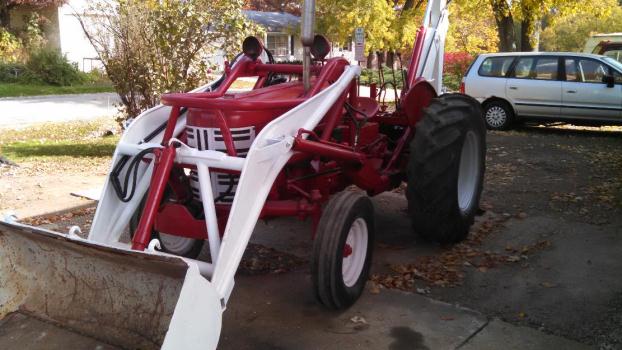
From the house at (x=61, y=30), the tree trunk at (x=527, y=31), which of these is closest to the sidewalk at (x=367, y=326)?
the tree trunk at (x=527, y=31)

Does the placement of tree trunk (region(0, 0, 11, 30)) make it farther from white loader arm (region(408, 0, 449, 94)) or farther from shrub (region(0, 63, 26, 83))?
white loader arm (region(408, 0, 449, 94))

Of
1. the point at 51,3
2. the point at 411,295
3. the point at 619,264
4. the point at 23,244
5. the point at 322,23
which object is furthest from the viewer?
the point at 51,3

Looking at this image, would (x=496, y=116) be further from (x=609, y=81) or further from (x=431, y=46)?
(x=431, y=46)

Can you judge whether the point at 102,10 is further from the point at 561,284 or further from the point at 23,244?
the point at 561,284

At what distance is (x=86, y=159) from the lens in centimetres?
970

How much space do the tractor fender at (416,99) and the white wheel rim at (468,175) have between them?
59 centimetres

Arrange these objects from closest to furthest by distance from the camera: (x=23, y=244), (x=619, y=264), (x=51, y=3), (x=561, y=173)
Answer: (x=23, y=244), (x=619, y=264), (x=561, y=173), (x=51, y=3)

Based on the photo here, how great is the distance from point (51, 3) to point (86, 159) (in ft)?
73.2

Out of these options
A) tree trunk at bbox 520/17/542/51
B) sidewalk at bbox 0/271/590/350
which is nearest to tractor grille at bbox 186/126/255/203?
sidewalk at bbox 0/271/590/350

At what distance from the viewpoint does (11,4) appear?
1124 inches

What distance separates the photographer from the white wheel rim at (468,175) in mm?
5874

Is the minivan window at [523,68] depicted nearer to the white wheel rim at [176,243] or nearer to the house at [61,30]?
the white wheel rim at [176,243]

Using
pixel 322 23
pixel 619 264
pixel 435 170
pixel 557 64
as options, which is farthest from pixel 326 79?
pixel 322 23

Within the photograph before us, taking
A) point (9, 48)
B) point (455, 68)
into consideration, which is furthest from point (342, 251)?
point (9, 48)
